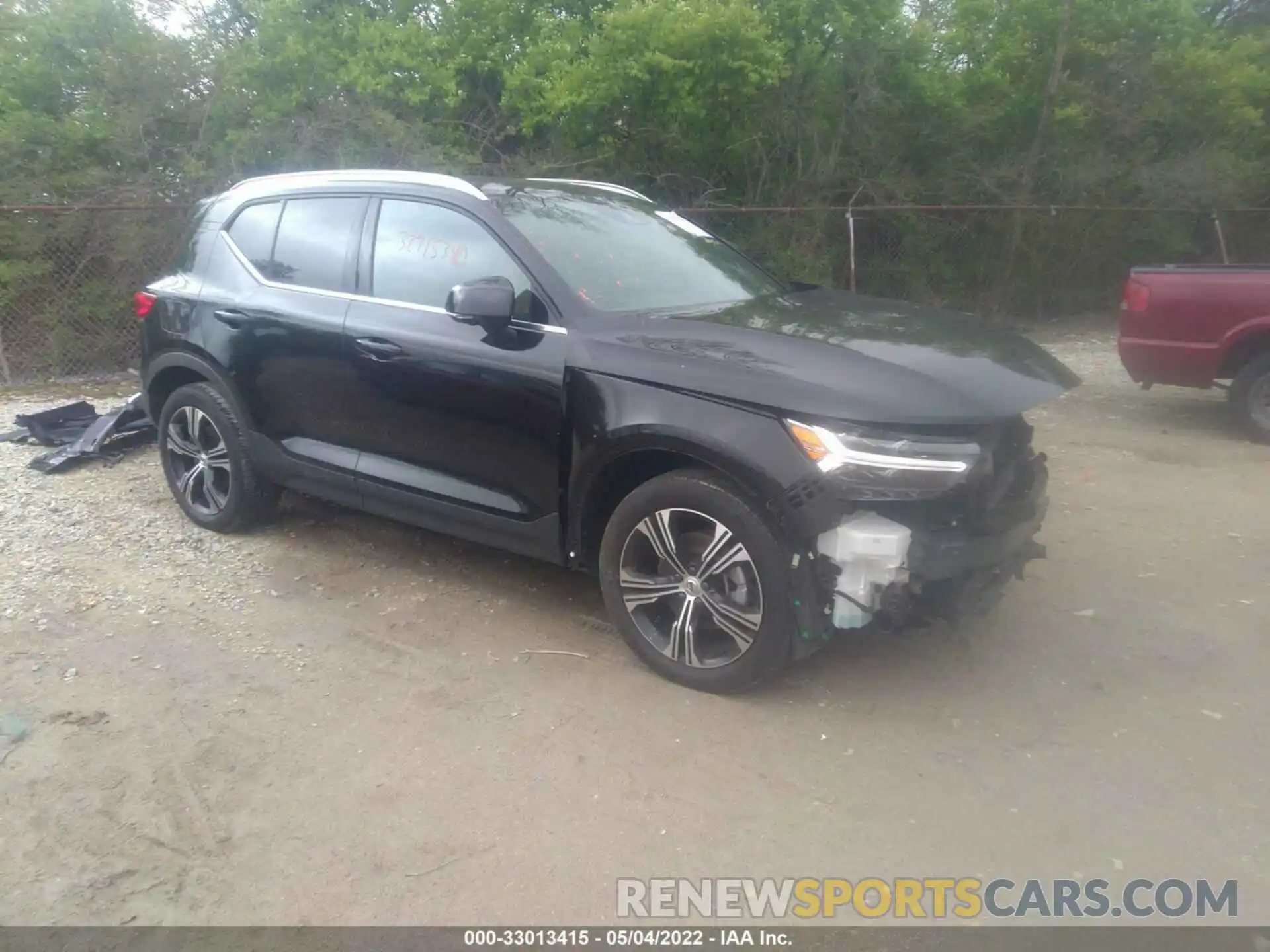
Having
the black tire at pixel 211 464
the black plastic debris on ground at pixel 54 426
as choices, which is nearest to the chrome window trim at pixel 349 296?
the black tire at pixel 211 464

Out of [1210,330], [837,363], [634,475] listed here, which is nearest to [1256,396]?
[1210,330]

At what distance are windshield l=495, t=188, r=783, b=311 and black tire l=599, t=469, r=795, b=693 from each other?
0.90m

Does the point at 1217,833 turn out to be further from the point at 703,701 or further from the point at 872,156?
the point at 872,156

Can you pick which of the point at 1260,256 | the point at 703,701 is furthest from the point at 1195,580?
the point at 1260,256

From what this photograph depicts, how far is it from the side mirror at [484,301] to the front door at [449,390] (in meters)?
0.10

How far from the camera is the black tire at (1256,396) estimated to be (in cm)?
777

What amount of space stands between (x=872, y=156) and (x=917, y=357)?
1023 cm

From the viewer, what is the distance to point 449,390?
4395 millimetres

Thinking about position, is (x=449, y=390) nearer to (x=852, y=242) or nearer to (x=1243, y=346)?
(x=1243, y=346)

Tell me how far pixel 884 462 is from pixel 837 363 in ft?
1.32

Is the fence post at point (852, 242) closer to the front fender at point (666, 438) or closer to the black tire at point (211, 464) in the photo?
the black tire at point (211, 464)

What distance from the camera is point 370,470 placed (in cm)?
479

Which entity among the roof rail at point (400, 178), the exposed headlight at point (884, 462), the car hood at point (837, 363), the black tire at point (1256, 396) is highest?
the roof rail at point (400, 178)
